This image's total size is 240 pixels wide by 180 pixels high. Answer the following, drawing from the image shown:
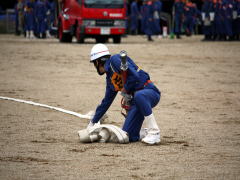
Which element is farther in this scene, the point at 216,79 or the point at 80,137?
the point at 216,79

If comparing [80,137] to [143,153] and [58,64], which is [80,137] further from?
[58,64]

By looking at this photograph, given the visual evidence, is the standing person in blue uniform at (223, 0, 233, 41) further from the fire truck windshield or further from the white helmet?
the white helmet

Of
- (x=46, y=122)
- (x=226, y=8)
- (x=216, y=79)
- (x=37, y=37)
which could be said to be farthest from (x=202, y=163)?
(x=37, y=37)

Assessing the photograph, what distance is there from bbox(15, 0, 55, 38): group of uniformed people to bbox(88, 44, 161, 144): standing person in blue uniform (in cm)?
2711

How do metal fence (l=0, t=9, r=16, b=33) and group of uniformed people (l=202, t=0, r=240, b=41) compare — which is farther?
metal fence (l=0, t=9, r=16, b=33)

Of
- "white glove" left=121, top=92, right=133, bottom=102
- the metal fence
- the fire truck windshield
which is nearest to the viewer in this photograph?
"white glove" left=121, top=92, right=133, bottom=102

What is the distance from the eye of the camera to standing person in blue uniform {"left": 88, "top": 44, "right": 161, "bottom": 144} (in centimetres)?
843

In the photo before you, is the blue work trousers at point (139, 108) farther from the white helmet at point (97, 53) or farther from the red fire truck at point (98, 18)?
the red fire truck at point (98, 18)

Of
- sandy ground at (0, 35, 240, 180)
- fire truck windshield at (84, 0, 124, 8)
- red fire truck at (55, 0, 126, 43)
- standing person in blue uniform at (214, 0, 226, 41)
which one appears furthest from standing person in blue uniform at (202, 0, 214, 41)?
sandy ground at (0, 35, 240, 180)

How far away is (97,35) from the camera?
3052 centimetres

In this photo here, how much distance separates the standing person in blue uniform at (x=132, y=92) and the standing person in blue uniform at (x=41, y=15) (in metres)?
27.4

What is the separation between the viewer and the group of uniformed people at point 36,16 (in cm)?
3588

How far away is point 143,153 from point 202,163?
0.83 m

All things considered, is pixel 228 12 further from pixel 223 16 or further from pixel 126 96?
pixel 126 96
